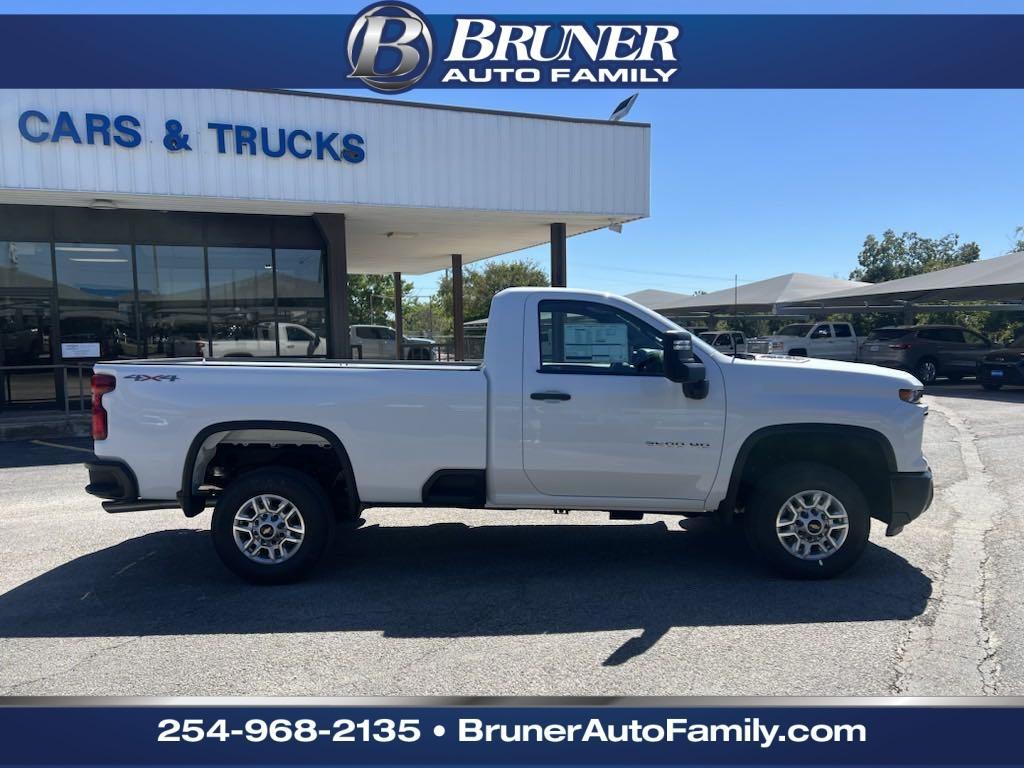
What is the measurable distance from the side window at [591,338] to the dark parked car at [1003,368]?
55.7ft

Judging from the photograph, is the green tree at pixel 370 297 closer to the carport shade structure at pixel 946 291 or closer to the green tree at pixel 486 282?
the green tree at pixel 486 282

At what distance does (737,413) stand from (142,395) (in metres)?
4.05

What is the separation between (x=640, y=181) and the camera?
556 inches

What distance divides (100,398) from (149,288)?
1057 cm

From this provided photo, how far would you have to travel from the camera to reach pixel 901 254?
71000mm

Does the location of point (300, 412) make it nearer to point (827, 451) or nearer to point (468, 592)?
point (468, 592)

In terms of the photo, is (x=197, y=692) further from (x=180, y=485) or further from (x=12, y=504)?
(x=12, y=504)

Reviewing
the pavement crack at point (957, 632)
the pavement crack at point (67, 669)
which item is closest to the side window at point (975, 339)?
the pavement crack at point (957, 632)

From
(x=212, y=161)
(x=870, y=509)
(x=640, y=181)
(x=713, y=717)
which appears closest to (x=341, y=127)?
(x=212, y=161)

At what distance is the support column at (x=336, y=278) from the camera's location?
14078mm

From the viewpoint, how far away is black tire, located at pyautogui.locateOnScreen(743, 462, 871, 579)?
4715 mm

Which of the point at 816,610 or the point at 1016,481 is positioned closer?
the point at 816,610

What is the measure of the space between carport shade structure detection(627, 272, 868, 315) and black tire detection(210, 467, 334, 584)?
28.0 m

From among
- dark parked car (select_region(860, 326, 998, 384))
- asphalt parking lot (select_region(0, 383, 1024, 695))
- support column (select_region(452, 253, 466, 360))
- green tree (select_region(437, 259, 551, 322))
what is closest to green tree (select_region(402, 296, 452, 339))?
green tree (select_region(437, 259, 551, 322))
